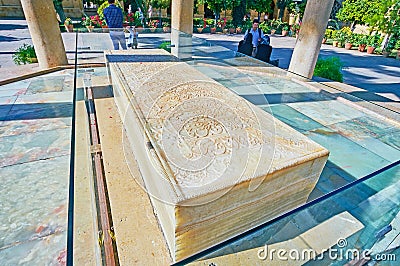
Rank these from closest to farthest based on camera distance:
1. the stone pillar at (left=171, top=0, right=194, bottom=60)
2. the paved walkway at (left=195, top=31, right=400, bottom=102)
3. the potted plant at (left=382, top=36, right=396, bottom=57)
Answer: the stone pillar at (left=171, top=0, right=194, bottom=60)
the paved walkway at (left=195, top=31, right=400, bottom=102)
the potted plant at (left=382, top=36, right=396, bottom=57)

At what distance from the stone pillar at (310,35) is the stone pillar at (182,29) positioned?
231 cm

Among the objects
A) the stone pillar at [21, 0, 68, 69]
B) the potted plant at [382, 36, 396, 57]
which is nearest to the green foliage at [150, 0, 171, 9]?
the stone pillar at [21, 0, 68, 69]

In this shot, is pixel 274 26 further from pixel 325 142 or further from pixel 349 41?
pixel 325 142

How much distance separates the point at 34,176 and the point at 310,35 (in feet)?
16.8

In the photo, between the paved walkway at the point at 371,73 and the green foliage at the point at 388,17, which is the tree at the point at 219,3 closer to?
the paved walkway at the point at 371,73

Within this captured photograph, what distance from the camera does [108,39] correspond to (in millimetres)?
5223

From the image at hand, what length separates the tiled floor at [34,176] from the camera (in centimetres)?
170

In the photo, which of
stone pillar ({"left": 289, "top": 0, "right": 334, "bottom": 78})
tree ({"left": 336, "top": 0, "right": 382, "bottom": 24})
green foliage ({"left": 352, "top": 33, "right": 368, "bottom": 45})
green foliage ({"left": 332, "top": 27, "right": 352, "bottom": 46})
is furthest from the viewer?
green foliage ({"left": 332, "top": 27, "right": 352, "bottom": 46})

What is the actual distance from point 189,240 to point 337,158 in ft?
5.11

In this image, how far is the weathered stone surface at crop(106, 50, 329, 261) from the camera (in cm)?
132

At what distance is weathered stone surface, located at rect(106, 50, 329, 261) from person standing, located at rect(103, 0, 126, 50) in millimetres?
3572

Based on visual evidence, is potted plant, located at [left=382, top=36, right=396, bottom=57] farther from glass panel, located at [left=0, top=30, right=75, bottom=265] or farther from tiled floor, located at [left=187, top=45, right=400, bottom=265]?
glass panel, located at [left=0, top=30, right=75, bottom=265]

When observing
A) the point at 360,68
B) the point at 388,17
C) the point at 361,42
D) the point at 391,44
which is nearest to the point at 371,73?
the point at 360,68

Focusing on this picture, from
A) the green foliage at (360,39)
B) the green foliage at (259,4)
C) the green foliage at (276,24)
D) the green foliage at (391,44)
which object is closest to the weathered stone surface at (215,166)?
the green foliage at (391,44)
